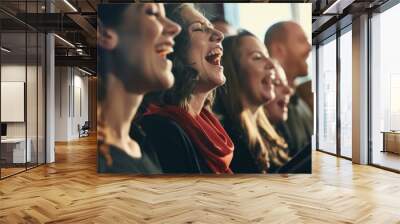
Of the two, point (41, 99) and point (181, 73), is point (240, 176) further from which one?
point (41, 99)

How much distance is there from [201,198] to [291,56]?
9.66 ft

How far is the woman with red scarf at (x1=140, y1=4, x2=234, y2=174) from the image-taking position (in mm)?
6430

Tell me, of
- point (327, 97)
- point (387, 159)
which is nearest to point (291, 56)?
point (387, 159)

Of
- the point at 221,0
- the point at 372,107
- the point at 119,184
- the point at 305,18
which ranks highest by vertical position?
the point at 221,0

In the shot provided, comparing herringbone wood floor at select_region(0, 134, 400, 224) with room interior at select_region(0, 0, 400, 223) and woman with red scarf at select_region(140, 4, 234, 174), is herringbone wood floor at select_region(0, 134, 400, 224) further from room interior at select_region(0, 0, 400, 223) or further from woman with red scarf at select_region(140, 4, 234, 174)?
woman with red scarf at select_region(140, 4, 234, 174)

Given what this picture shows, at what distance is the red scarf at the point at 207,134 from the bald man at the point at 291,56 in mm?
959

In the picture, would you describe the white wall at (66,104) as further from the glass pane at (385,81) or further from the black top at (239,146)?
the glass pane at (385,81)

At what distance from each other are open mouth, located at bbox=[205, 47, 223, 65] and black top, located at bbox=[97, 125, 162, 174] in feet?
5.35

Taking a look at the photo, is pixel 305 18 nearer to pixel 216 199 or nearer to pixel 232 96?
pixel 232 96

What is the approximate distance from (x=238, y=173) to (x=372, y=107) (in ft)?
11.7

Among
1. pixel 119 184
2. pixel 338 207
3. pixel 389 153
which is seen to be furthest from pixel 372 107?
pixel 119 184

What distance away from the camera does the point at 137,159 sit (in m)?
6.48

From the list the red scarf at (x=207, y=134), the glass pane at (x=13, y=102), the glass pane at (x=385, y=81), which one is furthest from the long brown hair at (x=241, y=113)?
the glass pane at (x=13, y=102)

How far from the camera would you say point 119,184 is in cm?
586
